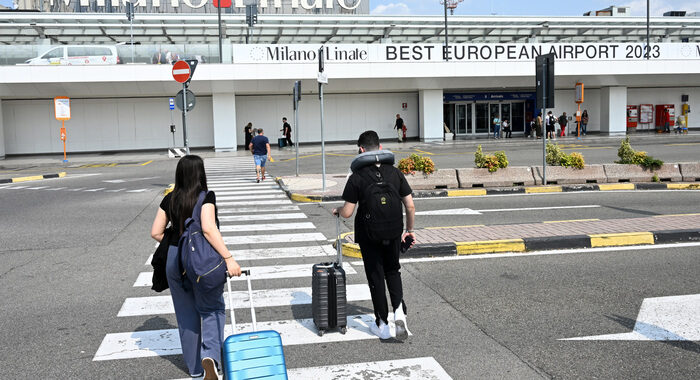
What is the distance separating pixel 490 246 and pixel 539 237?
811mm

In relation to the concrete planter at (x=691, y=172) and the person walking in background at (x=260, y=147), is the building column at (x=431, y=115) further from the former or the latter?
the concrete planter at (x=691, y=172)

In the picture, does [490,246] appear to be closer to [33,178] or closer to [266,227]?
[266,227]

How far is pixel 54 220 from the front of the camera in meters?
12.2

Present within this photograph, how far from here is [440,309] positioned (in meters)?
6.05

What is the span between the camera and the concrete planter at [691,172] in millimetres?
16688

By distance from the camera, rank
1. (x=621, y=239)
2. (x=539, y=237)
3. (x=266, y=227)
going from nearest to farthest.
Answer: (x=539, y=237)
(x=621, y=239)
(x=266, y=227)

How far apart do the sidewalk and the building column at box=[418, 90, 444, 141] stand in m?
28.6

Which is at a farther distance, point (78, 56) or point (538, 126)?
point (538, 126)

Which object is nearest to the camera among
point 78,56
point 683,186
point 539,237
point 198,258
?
point 198,258

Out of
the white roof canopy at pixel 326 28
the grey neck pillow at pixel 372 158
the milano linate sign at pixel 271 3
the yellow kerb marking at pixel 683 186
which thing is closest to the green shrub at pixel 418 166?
the yellow kerb marking at pixel 683 186

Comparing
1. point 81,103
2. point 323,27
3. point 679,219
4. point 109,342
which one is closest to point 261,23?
point 323,27

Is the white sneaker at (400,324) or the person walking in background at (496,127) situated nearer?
the white sneaker at (400,324)

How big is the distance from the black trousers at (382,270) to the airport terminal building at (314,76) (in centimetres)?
2929

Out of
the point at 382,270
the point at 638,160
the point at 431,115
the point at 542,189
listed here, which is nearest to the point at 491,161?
the point at 542,189
